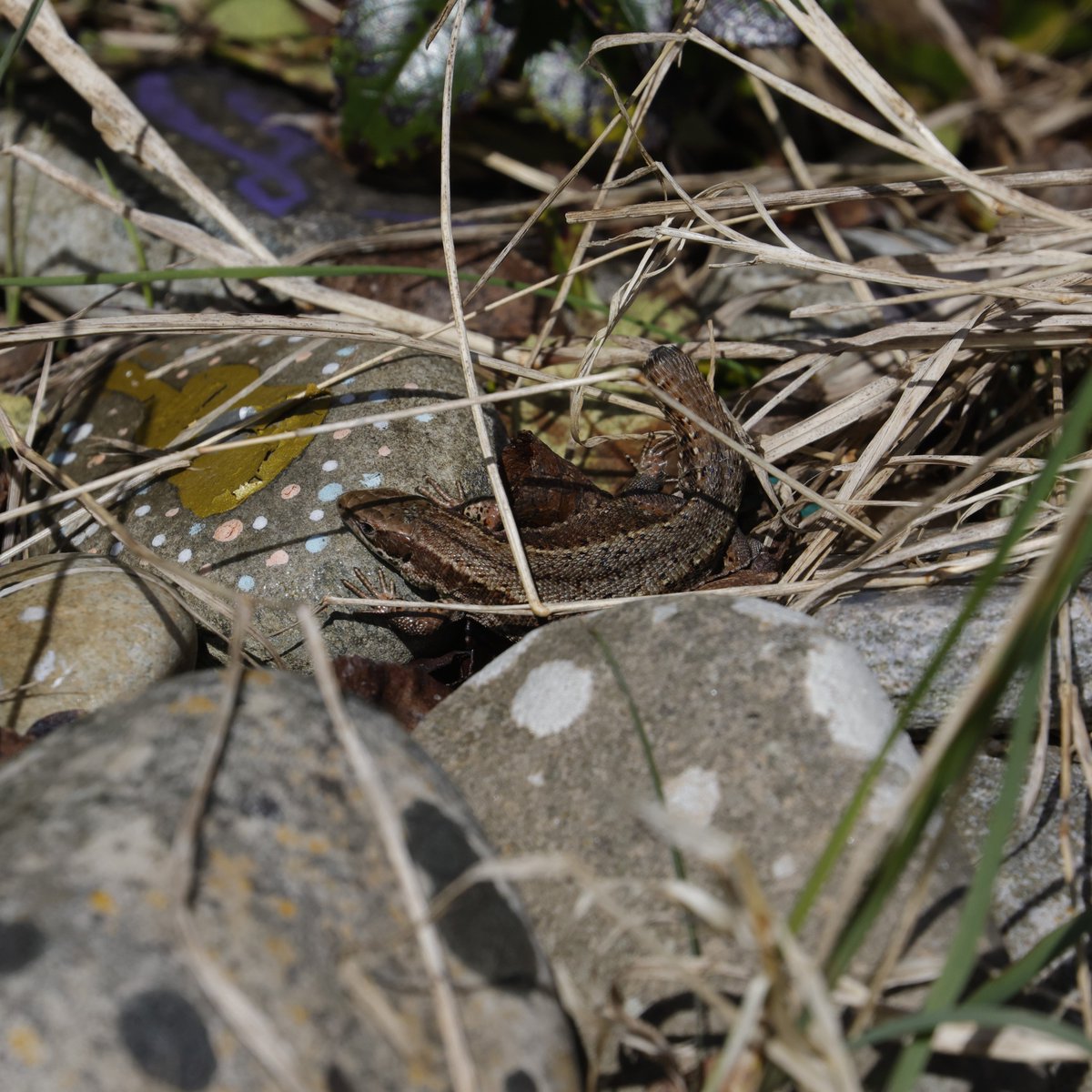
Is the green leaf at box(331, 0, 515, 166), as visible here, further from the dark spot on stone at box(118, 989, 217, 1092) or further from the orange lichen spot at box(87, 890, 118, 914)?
the dark spot on stone at box(118, 989, 217, 1092)

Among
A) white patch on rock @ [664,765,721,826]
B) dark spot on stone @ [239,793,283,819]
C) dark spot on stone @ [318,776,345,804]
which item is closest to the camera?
dark spot on stone @ [239,793,283,819]

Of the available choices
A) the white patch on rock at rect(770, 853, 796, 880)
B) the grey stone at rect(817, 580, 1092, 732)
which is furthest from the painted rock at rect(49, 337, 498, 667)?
the white patch on rock at rect(770, 853, 796, 880)

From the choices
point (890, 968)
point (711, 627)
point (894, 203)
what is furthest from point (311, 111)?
point (890, 968)

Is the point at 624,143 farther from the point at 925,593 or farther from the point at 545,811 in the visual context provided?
the point at 545,811

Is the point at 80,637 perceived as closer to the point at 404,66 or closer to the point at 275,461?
the point at 275,461

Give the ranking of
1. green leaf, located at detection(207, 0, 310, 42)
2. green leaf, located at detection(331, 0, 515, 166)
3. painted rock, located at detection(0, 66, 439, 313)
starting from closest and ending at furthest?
green leaf, located at detection(331, 0, 515, 166) < painted rock, located at detection(0, 66, 439, 313) < green leaf, located at detection(207, 0, 310, 42)

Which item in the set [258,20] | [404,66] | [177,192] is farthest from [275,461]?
[258,20]
